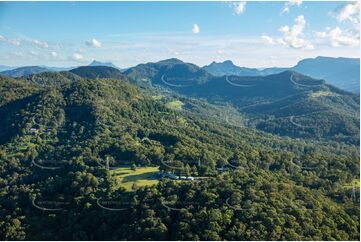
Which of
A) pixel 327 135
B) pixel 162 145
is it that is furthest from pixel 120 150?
pixel 327 135

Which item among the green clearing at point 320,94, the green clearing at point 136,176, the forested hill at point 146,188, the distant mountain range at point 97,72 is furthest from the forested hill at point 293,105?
the green clearing at point 136,176

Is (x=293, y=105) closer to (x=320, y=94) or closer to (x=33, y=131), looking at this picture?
(x=320, y=94)

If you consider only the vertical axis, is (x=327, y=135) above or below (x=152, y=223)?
below

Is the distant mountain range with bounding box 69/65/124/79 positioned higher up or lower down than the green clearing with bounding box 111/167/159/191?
higher up

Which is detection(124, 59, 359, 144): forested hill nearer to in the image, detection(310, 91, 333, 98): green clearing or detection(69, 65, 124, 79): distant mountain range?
detection(310, 91, 333, 98): green clearing

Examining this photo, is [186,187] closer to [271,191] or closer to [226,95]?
[271,191]

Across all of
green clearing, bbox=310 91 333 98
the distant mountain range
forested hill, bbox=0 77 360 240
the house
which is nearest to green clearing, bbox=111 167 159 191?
forested hill, bbox=0 77 360 240

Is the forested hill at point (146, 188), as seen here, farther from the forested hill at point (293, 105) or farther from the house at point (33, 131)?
the forested hill at point (293, 105)
